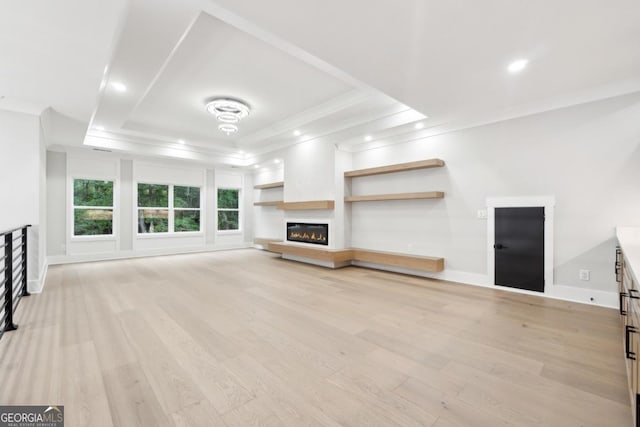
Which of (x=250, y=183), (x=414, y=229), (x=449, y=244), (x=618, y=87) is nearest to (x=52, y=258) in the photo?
(x=250, y=183)

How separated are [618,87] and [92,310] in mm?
6870

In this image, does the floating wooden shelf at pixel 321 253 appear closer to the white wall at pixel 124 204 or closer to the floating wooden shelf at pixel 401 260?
the floating wooden shelf at pixel 401 260

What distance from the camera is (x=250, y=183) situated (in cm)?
1002

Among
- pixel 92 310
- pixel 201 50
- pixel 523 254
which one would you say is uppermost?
pixel 201 50

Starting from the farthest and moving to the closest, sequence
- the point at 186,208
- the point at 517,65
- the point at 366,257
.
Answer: the point at 186,208, the point at 366,257, the point at 517,65

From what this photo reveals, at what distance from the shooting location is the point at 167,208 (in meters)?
8.24

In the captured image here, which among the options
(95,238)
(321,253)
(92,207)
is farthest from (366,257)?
(92,207)

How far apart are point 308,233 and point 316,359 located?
4493mm

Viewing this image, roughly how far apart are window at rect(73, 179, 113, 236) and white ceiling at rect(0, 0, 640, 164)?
116 inches

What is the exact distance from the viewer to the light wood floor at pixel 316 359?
65.1 inches

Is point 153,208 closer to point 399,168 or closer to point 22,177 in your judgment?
point 22,177

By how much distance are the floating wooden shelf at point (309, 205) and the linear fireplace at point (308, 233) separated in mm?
424

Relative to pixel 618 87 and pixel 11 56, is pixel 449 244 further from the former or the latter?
pixel 11 56

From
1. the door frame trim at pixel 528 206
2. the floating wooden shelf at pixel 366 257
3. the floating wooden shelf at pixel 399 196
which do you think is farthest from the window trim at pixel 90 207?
the door frame trim at pixel 528 206
